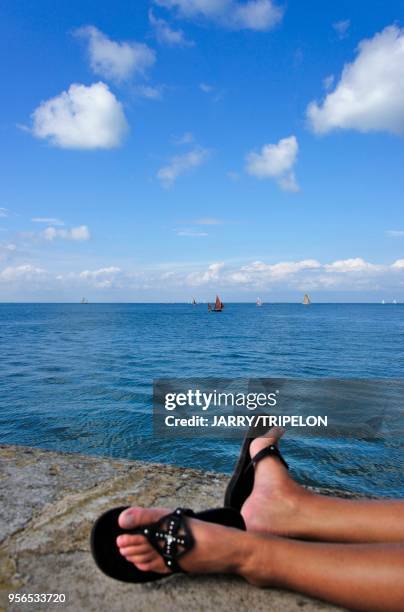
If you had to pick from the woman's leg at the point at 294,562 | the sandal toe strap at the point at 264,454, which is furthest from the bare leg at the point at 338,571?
the sandal toe strap at the point at 264,454

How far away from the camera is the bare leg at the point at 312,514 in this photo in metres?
1.70

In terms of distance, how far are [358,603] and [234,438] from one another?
Result: 736 cm

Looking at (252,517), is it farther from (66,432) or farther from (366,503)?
(66,432)

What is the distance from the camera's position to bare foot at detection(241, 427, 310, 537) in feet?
6.00

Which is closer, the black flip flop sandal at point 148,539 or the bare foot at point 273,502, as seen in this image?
the black flip flop sandal at point 148,539

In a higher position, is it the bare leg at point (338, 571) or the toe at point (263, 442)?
the toe at point (263, 442)

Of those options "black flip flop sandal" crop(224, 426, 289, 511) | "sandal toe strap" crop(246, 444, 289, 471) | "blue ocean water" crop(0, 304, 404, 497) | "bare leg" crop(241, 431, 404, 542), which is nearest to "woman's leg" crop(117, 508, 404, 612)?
"bare leg" crop(241, 431, 404, 542)

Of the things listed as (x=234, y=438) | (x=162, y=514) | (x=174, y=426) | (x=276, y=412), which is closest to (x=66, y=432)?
(x=174, y=426)

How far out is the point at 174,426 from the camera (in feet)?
31.4

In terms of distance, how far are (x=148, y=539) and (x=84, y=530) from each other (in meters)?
0.62

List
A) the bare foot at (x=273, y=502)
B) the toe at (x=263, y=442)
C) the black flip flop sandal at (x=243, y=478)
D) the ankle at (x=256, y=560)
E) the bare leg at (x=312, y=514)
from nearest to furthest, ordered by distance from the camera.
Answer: the ankle at (x=256, y=560)
the bare leg at (x=312, y=514)
the bare foot at (x=273, y=502)
the black flip flop sandal at (x=243, y=478)
the toe at (x=263, y=442)

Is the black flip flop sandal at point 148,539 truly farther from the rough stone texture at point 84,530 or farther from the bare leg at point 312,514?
the bare leg at point 312,514

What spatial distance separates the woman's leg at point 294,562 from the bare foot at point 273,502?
10.2 inches

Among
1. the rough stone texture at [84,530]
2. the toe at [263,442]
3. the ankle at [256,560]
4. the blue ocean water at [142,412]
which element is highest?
the toe at [263,442]
